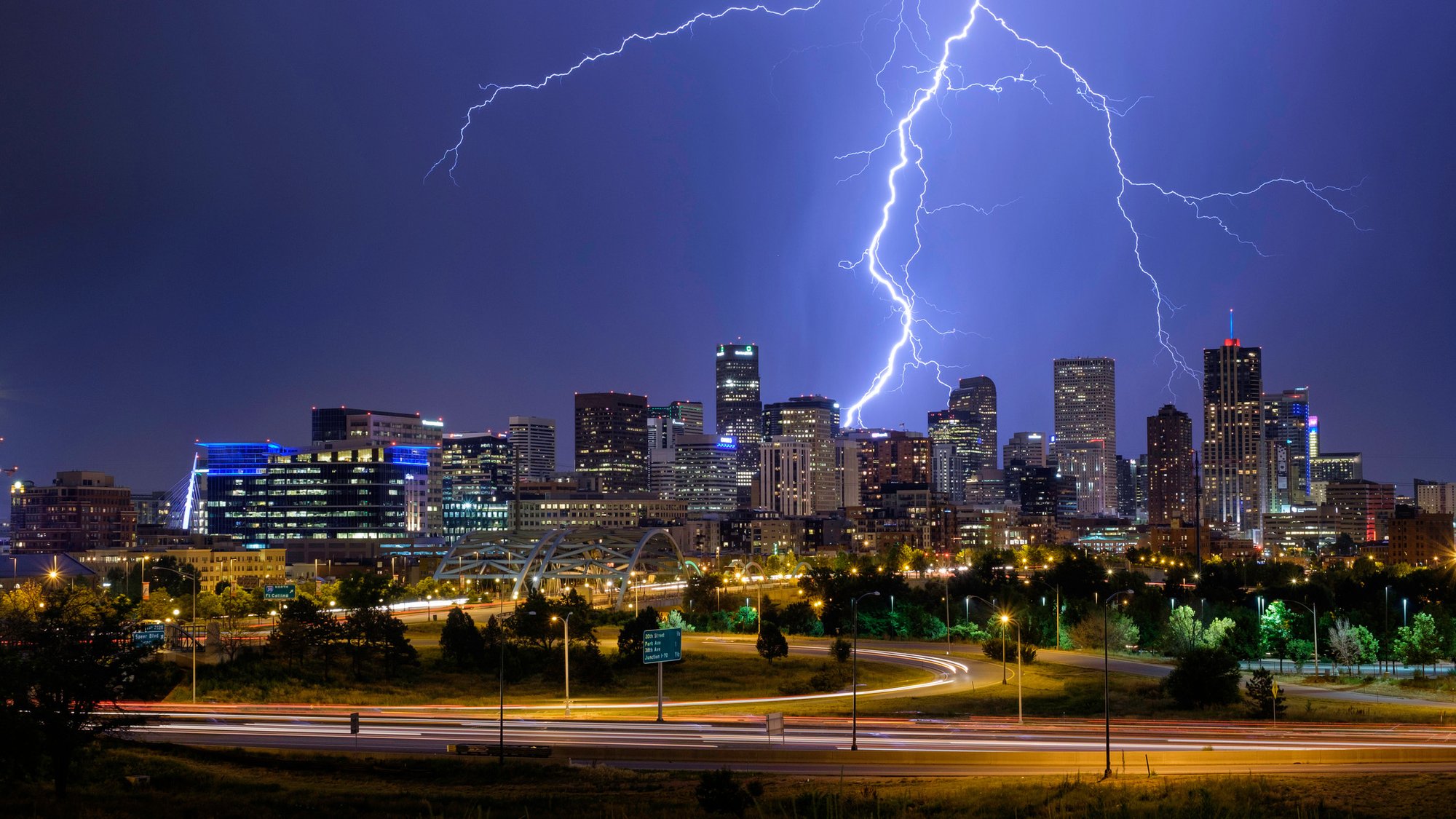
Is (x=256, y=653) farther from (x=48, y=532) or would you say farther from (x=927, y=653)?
(x=48, y=532)

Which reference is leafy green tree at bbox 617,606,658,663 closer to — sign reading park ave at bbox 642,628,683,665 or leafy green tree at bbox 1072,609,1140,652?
sign reading park ave at bbox 642,628,683,665

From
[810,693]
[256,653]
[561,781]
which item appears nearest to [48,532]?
[256,653]

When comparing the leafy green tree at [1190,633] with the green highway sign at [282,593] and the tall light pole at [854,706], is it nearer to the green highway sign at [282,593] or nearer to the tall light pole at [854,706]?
the tall light pole at [854,706]

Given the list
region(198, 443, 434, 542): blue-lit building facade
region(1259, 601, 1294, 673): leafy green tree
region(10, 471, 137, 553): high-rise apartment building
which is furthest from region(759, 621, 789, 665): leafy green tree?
region(10, 471, 137, 553): high-rise apartment building

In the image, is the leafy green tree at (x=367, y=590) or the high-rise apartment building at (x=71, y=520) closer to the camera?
the leafy green tree at (x=367, y=590)

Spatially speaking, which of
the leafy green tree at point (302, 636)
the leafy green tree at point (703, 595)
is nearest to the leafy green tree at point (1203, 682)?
the leafy green tree at point (302, 636)

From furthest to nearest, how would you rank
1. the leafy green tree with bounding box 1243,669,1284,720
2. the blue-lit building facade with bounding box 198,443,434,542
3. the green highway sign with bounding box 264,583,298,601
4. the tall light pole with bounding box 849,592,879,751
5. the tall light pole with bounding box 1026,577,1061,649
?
the blue-lit building facade with bounding box 198,443,434,542 → the green highway sign with bounding box 264,583,298,601 → the tall light pole with bounding box 1026,577,1061,649 → the leafy green tree with bounding box 1243,669,1284,720 → the tall light pole with bounding box 849,592,879,751

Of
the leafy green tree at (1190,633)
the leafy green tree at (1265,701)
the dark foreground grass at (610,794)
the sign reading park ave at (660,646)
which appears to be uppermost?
the sign reading park ave at (660,646)
